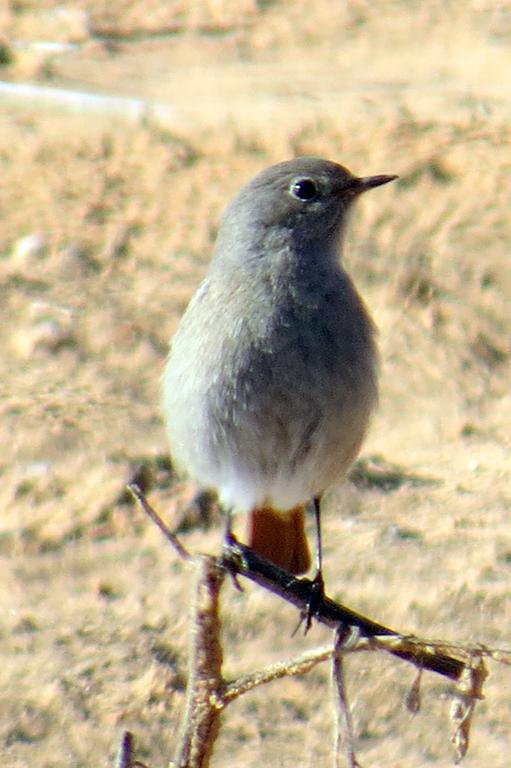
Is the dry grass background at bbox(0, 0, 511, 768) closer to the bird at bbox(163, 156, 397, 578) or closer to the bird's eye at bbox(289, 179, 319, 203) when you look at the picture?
the bird at bbox(163, 156, 397, 578)

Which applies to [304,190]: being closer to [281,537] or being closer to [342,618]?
[281,537]

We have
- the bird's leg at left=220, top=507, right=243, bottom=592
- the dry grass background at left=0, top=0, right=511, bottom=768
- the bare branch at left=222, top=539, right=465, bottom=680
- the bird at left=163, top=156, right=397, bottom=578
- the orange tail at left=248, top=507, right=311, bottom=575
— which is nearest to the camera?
the bare branch at left=222, top=539, right=465, bottom=680

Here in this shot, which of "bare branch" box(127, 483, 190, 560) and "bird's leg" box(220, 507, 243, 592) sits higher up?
"bird's leg" box(220, 507, 243, 592)

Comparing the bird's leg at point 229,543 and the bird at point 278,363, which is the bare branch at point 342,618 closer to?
the bird's leg at point 229,543

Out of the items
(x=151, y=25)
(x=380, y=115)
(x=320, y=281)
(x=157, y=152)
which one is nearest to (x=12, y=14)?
(x=151, y=25)

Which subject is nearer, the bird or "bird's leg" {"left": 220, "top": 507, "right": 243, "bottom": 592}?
"bird's leg" {"left": 220, "top": 507, "right": 243, "bottom": 592}

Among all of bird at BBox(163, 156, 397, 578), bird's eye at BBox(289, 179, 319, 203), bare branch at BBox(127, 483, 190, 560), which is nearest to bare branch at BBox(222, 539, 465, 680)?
bare branch at BBox(127, 483, 190, 560)

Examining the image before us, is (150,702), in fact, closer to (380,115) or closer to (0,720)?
(0,720)
